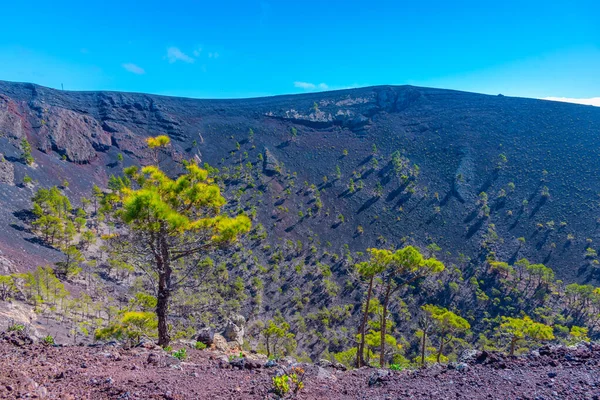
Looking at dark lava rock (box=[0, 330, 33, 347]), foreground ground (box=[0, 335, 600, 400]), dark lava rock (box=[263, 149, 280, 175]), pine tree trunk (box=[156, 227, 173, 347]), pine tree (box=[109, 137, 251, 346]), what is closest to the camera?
foreground ground (box=[0, 335, 600, 400])

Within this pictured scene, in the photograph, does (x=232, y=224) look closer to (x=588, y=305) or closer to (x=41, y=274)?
(x=41, y=274)

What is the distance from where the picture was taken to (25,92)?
5388cm

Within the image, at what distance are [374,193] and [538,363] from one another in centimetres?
4298

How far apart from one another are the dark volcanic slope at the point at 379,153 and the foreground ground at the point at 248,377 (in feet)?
81.9

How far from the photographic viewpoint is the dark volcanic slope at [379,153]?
1533 inches

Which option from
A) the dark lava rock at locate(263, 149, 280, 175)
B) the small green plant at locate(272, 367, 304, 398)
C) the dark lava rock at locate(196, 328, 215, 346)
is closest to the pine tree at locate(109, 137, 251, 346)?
the dark lava rock at locate(196, 328, 215, 346)

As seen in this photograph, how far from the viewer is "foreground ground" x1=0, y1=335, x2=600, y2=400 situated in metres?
4.53

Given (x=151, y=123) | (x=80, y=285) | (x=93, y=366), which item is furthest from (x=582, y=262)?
(x=151, y=123)

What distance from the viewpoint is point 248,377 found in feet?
18.4

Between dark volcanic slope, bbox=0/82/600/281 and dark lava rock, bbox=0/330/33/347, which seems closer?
dark lava rock, bbox=0/330/33/347

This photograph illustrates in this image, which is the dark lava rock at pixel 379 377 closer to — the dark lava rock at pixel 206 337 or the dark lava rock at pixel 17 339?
the dark lava rock at pixel 206 337

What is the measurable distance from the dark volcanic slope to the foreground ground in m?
25.0

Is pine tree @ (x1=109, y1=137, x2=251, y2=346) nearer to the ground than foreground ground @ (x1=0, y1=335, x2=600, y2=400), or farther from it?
farther from it

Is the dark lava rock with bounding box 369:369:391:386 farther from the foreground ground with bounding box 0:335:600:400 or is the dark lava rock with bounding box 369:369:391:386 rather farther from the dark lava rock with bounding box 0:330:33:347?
the dark lava rock with bounding box 0:330:33:347
